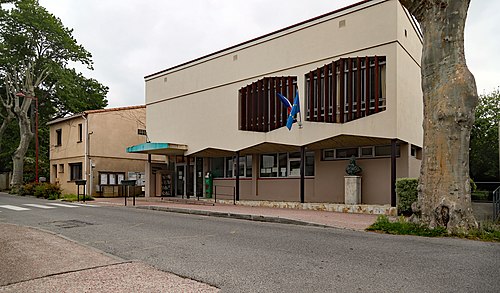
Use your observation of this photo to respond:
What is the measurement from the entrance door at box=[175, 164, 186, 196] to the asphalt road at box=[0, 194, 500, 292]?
1391 centimetres

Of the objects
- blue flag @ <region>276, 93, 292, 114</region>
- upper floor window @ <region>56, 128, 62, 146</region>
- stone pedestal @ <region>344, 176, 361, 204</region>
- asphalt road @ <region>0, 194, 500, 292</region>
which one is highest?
blue flag @ <region>276, 93, 292, 114</region>

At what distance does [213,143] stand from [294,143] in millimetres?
5453

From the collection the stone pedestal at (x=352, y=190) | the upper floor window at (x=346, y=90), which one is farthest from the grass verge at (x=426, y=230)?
the upper floor window at (x=346, y=90)

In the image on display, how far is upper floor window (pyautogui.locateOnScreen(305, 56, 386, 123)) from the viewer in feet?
51.4

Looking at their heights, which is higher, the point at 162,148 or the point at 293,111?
the point at 293,111

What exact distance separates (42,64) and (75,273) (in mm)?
33657

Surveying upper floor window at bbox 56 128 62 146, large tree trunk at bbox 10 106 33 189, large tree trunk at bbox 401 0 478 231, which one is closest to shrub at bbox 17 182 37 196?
large tree trunk at bbox 10 106 33 189

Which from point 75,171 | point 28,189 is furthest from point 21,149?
point 75,171

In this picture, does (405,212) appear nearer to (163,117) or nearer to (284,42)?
(284,42)

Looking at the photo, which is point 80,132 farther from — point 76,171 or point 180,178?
point 180,178

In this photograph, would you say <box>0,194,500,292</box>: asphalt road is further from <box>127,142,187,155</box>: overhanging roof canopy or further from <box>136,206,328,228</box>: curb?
<box>127,142,187,155</box>: overhanging roof canopy

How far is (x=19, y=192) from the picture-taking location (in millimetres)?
29969

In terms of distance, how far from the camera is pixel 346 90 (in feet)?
53.7

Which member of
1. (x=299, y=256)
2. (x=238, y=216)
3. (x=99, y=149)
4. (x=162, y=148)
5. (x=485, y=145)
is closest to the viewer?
(x=299, y=256)
